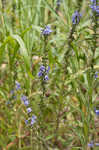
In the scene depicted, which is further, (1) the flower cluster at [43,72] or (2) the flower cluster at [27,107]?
(2) the flower cluster at [27,107]

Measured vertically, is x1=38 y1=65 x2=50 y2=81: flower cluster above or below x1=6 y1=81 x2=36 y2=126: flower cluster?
above

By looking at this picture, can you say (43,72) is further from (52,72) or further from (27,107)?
(52,72)

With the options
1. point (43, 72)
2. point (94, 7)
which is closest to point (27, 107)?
point (43, 72)

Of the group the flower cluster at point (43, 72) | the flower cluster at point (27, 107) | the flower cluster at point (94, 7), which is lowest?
the flower cluster at point (27, 107)

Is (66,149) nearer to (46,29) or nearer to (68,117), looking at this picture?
(68,117)

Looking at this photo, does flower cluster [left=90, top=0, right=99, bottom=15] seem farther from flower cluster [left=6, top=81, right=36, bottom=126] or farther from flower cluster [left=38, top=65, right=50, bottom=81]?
flower cluster [left=6, top=81, right=36, bottom=126]

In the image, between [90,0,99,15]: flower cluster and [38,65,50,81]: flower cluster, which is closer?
[38,65,50,81]: flower cluster

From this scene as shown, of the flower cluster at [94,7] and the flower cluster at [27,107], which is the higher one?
the flower cluster at [94,7]

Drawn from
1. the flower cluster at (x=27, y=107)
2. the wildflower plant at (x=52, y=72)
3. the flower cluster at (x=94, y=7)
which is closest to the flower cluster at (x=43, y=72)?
the wildflower plant at (x=52, y=72)

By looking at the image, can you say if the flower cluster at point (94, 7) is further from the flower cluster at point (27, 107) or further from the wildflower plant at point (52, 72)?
the flower cluster at point (27, 107)

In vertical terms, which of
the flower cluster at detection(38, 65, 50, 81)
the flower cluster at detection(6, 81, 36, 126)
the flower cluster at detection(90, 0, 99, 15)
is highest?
the flower cluster at detection(90, 0, 99, 15)

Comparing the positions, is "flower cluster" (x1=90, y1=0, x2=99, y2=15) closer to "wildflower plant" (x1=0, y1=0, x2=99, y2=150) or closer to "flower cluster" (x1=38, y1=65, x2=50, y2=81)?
"wildflower plant" (x1=0, y1=0, x2=99, y2=150)

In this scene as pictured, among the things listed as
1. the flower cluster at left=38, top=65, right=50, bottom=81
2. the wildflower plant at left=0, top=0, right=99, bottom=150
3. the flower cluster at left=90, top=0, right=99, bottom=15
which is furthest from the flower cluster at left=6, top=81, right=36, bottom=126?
the flower cluster at left=90, top=0, right=99, bottom=15

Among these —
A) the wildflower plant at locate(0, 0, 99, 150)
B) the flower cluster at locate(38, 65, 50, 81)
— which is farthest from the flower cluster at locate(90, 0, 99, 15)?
the flower cluster at locate(38, 65, 50, 81)
